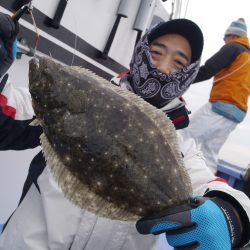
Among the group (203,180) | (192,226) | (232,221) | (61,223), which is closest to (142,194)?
(192,226)

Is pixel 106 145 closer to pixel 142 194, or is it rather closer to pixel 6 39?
pixel 142 194

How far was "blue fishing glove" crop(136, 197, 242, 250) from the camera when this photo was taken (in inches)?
51.2

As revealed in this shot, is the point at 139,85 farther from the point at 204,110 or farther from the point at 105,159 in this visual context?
the point at 204,110

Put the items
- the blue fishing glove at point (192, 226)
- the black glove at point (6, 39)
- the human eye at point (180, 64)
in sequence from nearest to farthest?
the blue fishing glove at point (192, 226) → the black glove at point (6, 39) → the human eye at point (180, 64)

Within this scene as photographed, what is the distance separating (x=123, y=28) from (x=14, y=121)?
3001 millimetres

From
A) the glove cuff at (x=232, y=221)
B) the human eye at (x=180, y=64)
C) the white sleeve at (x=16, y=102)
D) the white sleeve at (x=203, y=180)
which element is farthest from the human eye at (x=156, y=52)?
the glove cuff at (x=232, y=221)

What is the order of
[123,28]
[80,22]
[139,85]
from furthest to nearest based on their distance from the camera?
1. [123,28]
2. [80,22]
3. [139,85]

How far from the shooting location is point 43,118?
145cm

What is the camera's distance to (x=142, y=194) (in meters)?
A: 1.33

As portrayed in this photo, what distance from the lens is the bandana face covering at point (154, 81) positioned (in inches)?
84.8

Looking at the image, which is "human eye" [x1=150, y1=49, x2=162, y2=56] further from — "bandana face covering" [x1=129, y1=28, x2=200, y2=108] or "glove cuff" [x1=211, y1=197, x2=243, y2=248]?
"glove cuff" [x1=211, y1=197, x2=243, y2=248]

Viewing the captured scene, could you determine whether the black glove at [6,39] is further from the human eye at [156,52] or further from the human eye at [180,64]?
the human eye at [180,64]

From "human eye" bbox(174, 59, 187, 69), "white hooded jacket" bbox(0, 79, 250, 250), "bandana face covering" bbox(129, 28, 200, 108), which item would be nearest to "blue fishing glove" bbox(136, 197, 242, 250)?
"white hooded jacket" bbox(0, 79, 250, 250)

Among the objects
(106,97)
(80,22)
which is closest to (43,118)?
(106,97)
